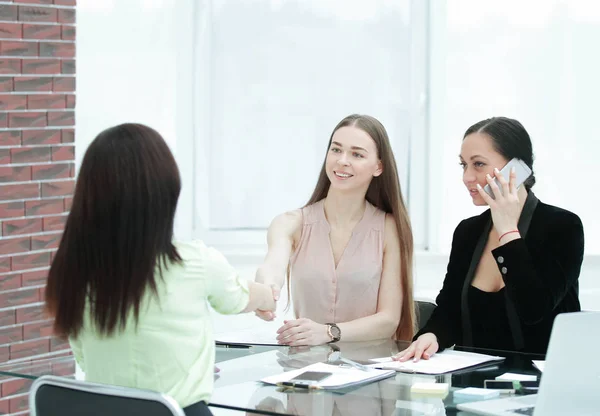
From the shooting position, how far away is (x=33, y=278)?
3930 millimetres

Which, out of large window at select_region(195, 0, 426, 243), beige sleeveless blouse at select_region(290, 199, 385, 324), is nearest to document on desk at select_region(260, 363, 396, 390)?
beige sleeveless blouse at select_region(290, 199, 385, 324)

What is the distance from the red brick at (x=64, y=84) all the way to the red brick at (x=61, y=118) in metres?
0.10

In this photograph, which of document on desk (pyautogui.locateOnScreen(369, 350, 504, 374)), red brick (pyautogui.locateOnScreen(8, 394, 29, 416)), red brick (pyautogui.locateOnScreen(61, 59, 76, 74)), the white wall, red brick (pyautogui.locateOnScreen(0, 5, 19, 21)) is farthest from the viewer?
the white wall

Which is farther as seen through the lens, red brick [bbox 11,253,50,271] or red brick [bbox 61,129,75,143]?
red brick [bbox 61,129,75,143]

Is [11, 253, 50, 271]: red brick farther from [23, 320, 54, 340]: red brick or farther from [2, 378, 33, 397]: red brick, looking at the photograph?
[2, 378, 33, 397]: red brick

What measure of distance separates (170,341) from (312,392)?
1.51ft

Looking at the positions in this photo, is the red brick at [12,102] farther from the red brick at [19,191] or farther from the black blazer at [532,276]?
the black blazer at [532,276]

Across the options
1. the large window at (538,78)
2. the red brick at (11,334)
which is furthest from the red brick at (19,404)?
the large window at (538,78)

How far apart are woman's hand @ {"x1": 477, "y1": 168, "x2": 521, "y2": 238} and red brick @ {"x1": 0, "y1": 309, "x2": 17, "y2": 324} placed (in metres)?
2.13

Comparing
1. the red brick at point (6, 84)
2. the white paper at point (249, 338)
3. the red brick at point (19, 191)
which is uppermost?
the red brick at point (6, 84)

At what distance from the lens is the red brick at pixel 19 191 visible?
3818mm

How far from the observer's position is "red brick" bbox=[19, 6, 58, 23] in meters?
3.85

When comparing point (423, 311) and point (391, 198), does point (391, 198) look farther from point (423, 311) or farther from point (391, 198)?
point (423, 311)

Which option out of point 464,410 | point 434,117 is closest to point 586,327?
point 464,410
